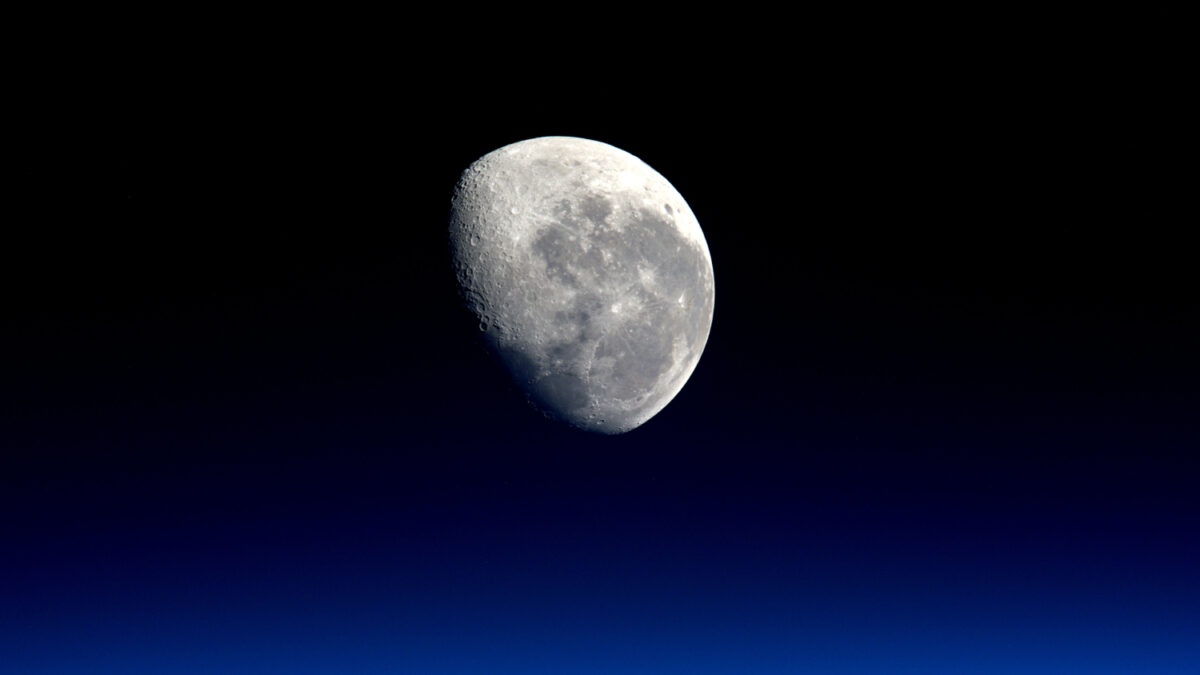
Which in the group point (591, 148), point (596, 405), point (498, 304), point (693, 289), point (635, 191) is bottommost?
point (596, 405)

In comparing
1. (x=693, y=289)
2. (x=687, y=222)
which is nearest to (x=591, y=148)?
(x=687, y=222)

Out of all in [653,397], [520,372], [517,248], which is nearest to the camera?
[517,248]

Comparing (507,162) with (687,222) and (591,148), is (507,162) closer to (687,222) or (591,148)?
(591,148)

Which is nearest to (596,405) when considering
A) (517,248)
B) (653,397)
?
(653,397)

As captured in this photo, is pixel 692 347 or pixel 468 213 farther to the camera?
pixel 692 347

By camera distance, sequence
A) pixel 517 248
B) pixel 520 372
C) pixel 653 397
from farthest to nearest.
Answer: pixel 653 397 < pixel 520 372 < pixel 517 248

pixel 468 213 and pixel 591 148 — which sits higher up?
pixel 591 148
